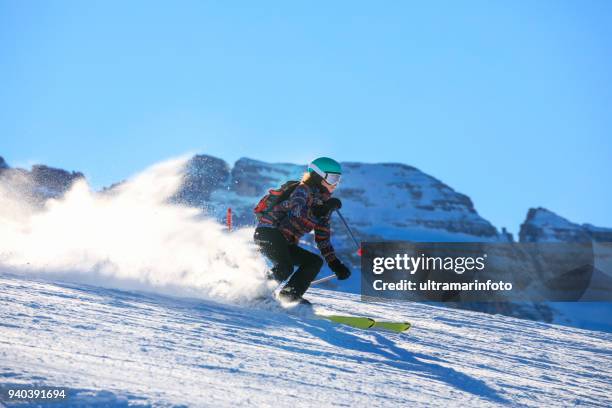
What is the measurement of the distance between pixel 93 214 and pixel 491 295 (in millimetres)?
169661

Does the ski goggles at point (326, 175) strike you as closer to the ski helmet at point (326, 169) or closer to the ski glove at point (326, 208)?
the ski helmet at point (326, 169)

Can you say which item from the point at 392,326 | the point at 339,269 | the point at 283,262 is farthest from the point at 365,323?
the point at 283,262

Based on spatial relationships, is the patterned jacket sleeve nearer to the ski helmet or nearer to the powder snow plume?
the ski helmet

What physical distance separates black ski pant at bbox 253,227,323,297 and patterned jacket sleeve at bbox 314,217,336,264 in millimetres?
187

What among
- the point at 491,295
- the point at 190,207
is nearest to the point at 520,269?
the point at 491,295

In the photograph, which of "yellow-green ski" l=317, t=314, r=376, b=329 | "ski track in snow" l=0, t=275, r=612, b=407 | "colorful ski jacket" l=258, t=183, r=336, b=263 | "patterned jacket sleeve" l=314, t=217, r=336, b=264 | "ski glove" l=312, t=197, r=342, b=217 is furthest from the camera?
"patterned jacket sleeve" l=314, t=217, r=336, b=264

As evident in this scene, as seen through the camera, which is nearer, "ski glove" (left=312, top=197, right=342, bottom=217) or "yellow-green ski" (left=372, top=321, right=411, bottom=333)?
"yellow-green ski" (left=372, top=321, right=411, bottom=333)

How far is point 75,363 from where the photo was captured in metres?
3.02

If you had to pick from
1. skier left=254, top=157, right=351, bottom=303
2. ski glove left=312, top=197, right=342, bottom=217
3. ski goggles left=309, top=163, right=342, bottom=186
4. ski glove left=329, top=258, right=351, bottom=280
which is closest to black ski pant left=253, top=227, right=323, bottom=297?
skier left=254, top=157, right=351, bottom=303

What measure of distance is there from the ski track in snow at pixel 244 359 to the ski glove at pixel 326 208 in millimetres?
1154

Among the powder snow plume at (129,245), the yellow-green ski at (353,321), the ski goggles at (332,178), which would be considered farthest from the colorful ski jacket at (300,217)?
the yellow-green ski at (353,321)

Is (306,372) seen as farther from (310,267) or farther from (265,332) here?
(310,267)

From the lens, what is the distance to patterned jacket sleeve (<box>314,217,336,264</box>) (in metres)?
6.88

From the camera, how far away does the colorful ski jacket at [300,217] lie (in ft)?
21.5
